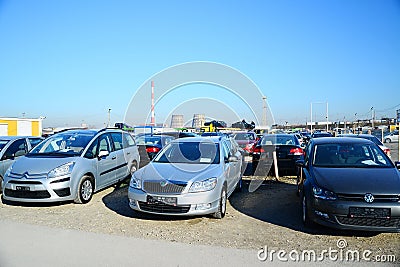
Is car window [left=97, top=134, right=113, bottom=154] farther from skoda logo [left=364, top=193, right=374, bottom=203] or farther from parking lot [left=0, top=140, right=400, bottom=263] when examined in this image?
skoda logo [left=364, top=193, right=374, bottom=203]

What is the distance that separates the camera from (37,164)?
22.1ft

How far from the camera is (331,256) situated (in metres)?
4.14

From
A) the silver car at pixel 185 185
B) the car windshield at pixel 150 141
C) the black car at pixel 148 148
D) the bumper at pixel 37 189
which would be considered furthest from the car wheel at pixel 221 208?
the car windshield at pixel 150 141

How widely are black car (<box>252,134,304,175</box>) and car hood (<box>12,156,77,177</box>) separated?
6.15 m

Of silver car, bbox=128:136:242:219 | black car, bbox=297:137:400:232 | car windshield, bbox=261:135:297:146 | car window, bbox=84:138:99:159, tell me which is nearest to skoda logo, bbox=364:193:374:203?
black car, bbox=297:137:400:232

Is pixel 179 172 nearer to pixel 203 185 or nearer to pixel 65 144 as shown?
pixel 203 185

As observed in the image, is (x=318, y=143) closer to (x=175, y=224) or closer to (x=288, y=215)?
(x=288, y=215)


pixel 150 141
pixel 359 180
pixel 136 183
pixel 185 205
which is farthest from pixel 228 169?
pixel 150 141

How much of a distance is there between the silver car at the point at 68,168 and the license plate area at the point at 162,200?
2.23 meters

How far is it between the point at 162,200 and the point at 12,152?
5508mm

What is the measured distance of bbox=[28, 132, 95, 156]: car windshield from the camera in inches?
290

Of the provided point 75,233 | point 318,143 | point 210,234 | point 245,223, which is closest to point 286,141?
point 318,143

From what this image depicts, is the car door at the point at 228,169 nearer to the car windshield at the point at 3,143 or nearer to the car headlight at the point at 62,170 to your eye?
the car headlight at the point at 62,170

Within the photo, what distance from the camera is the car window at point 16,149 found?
27.6 feet
